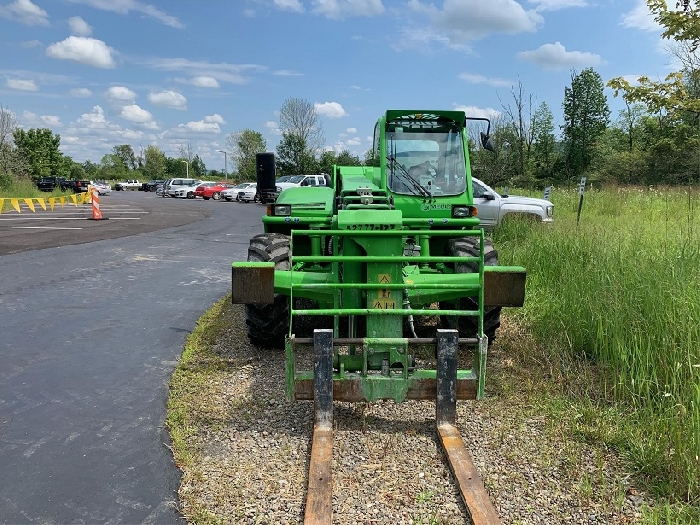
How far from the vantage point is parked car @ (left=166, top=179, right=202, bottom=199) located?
4378cm

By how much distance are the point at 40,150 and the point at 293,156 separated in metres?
25.6

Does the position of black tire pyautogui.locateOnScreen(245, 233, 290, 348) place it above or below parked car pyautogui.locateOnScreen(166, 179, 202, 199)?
below

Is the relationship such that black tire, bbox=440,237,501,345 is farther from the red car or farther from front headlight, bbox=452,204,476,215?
the red car

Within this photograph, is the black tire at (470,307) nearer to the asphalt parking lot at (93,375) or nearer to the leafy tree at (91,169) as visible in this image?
the asphalt parking lot at (93,375)

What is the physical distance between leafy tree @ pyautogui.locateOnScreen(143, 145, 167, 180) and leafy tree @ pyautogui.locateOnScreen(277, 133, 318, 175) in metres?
53.0

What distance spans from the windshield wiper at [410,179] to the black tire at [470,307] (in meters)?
0.72

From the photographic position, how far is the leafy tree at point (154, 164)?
91.2 metres

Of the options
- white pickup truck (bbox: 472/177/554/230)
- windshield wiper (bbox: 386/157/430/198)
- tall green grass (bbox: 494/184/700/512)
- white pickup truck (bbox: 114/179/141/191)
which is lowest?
tall green grass (bbox: 494/184/700/512)

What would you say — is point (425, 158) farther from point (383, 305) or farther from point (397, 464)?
point (397, 464)

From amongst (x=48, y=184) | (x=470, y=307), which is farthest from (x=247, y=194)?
(x=470, y=307)

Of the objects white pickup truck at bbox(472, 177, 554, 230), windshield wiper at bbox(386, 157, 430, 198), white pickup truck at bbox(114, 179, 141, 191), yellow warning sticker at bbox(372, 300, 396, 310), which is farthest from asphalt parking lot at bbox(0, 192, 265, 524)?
white pickup truck at bbox(114, 179, 141, 191)

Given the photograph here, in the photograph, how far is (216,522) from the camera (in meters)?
2.96

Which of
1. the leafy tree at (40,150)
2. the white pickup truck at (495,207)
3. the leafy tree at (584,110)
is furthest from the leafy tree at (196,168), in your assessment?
the white pickup truck at (495,207)

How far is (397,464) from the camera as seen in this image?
351 centimetres
